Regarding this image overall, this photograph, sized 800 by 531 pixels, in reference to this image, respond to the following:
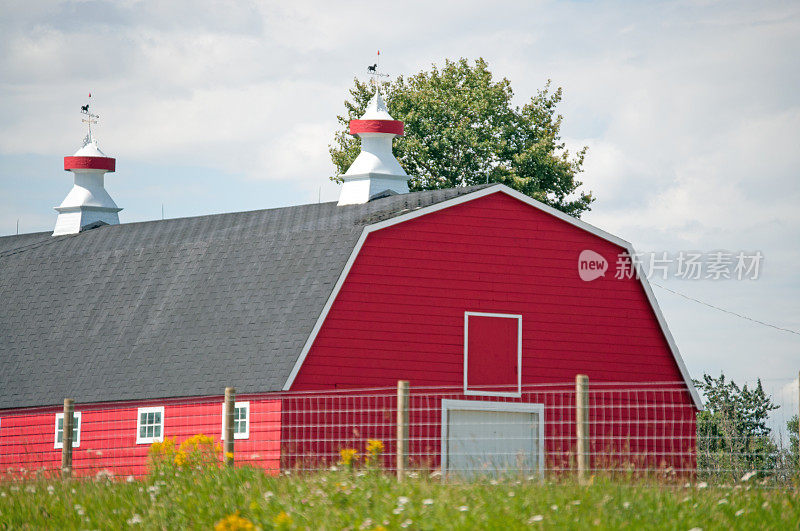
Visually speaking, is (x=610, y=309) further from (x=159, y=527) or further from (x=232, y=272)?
(x=159, y=527)

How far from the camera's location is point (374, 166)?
27516 millimetres

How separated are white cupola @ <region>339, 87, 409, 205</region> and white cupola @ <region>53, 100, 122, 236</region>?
8.24 m

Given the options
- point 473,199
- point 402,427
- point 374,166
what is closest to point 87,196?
point 374,166

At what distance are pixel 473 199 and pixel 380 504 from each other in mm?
12001

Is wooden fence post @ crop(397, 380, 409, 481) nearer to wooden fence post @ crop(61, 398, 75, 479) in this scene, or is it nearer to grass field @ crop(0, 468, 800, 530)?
grass field @ crop(0, 468, 800, 530)

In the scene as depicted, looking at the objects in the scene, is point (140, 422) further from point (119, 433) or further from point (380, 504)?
point (380, 504)

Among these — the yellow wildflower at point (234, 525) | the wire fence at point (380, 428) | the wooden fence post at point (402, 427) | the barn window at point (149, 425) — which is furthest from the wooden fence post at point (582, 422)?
the barn window at point (149, 425)

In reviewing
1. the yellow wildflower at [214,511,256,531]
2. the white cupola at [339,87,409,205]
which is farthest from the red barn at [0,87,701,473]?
the yellow wildflower at [214,511,256,531]

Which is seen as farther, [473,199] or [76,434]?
[76,434]

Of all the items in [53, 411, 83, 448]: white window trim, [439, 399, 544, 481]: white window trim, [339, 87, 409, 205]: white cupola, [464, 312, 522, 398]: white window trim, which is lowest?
[53, 411, 83, 448]: white window trim

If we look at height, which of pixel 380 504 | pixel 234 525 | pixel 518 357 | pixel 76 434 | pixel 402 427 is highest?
pixel 518 357

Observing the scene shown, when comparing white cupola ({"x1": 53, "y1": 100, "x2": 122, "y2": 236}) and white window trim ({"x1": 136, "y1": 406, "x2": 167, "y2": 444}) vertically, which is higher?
white cupola ({"x1": 53, "y1": 100, "x2": 122, "y2": 236})

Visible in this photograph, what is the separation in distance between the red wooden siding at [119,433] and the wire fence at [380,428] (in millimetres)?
19

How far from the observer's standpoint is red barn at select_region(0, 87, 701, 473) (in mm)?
20672
